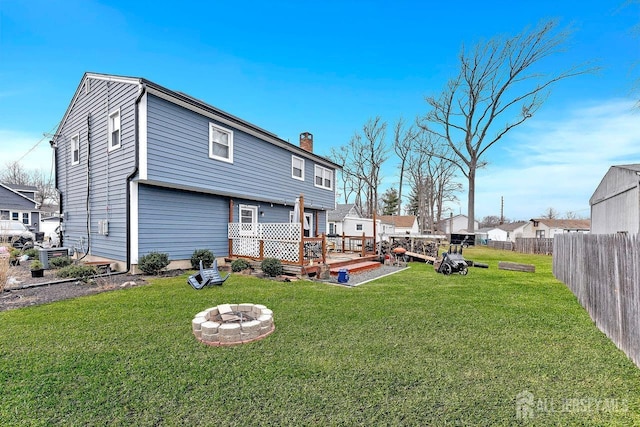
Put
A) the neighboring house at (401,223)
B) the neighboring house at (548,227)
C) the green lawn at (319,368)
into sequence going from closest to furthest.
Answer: the green lawn at (319,368), the neighboring house at (401,223), the neighboring house at (548,227)

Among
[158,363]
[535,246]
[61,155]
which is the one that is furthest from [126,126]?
[535,246]

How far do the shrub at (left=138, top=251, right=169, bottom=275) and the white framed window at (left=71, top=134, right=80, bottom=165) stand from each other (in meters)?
6.13

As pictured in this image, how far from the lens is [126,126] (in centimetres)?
867

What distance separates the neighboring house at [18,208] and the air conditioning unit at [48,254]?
20.0 m

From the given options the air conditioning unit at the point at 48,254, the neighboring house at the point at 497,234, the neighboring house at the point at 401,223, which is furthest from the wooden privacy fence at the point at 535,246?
the neighboring house at the point at 497,234

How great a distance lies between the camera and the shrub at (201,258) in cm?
916

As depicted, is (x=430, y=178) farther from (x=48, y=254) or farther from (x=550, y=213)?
(x=550, y=213)

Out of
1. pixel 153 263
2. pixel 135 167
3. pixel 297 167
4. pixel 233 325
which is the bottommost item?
pixel 233 325

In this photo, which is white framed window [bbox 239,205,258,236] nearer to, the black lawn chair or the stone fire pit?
the black lawn chair

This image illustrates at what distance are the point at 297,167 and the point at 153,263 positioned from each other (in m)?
7.77

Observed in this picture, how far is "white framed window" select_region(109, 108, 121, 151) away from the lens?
9.08m

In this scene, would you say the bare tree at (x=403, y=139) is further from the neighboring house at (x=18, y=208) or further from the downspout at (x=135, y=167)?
the neighboring house at (x=18, y=208)

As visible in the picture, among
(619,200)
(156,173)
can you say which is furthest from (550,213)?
(156,173)

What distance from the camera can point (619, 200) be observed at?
11641 mm
